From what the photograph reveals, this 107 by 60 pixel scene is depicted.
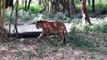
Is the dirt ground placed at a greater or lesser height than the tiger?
lesser

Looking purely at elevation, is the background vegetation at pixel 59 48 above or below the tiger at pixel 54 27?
below

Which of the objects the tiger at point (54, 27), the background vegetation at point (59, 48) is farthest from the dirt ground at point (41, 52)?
the tiger at point (54, 27)

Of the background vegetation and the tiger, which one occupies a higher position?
the tiger

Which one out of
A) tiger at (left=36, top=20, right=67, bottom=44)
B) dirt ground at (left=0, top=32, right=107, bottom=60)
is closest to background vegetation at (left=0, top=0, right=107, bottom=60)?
dirt ground at (left=0, top=32, right=107, bottom=60)

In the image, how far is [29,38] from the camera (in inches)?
330

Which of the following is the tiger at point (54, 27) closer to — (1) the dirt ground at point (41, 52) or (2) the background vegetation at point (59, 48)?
(2) the background vegetation at point (59, 48)

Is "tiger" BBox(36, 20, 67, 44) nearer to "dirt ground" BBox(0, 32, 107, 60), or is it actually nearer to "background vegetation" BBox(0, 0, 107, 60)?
"background vegetation" BBox(0, 0, 107, 60)

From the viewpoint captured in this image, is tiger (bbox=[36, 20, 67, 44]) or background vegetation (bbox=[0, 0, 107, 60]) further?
tiger (bbox=[36, 20, 67, 44])

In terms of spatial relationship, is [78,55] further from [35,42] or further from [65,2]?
[65,2]

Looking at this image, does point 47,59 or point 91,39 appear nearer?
point 47,59

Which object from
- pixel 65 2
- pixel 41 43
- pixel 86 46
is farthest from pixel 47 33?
pixel 65 2

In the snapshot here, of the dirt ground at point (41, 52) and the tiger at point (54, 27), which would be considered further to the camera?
the tiger at point (54, 27)

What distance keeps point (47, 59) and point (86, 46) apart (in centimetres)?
143

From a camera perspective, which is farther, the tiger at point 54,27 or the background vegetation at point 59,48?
the tiger at point 54,27
